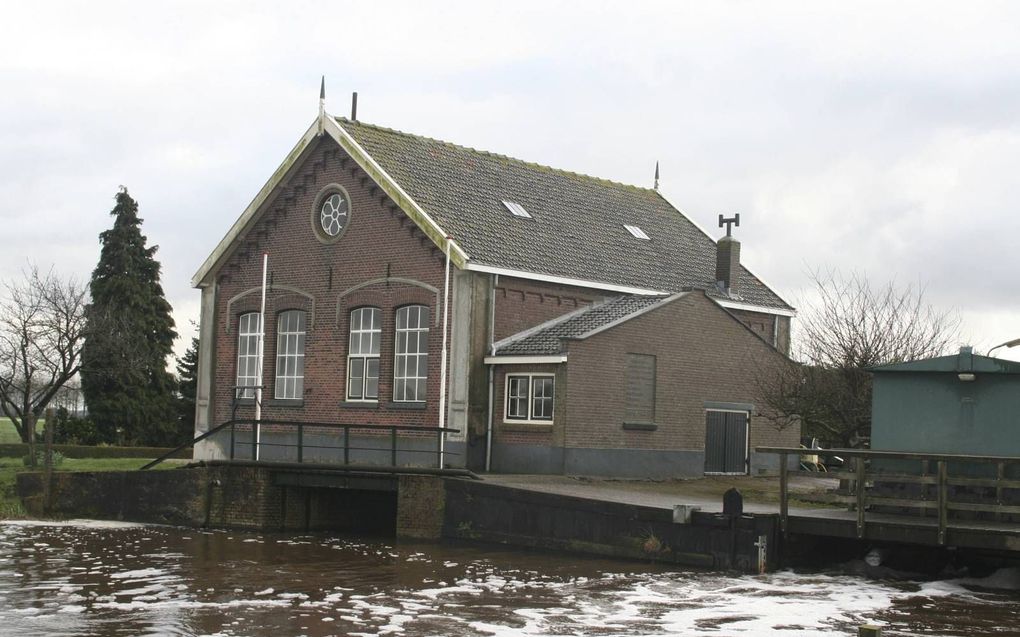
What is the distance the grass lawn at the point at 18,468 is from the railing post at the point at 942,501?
614 inches

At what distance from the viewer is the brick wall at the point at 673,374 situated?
80.7ft

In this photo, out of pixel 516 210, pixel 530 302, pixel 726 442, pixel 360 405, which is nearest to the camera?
pixel 530 302

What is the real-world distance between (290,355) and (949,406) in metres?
15.5

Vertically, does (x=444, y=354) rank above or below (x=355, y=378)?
above

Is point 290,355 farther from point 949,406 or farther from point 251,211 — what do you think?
point 949,406

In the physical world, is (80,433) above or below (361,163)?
below

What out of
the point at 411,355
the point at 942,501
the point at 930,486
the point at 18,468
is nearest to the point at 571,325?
the point at 411,355

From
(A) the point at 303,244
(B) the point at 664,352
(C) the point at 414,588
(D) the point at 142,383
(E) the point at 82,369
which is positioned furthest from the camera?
(D) the point at 142,383

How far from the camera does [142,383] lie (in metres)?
45.2

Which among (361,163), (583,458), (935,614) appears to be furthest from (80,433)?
(935,614)

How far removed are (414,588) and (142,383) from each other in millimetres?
31393

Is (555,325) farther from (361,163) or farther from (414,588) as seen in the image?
(414,588)

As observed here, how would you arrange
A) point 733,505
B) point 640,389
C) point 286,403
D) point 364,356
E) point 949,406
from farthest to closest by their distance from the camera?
point 286,403 < point 364,356 < point 640,389 < point 949,406 < point 733,505

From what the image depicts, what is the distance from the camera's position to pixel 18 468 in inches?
1152
